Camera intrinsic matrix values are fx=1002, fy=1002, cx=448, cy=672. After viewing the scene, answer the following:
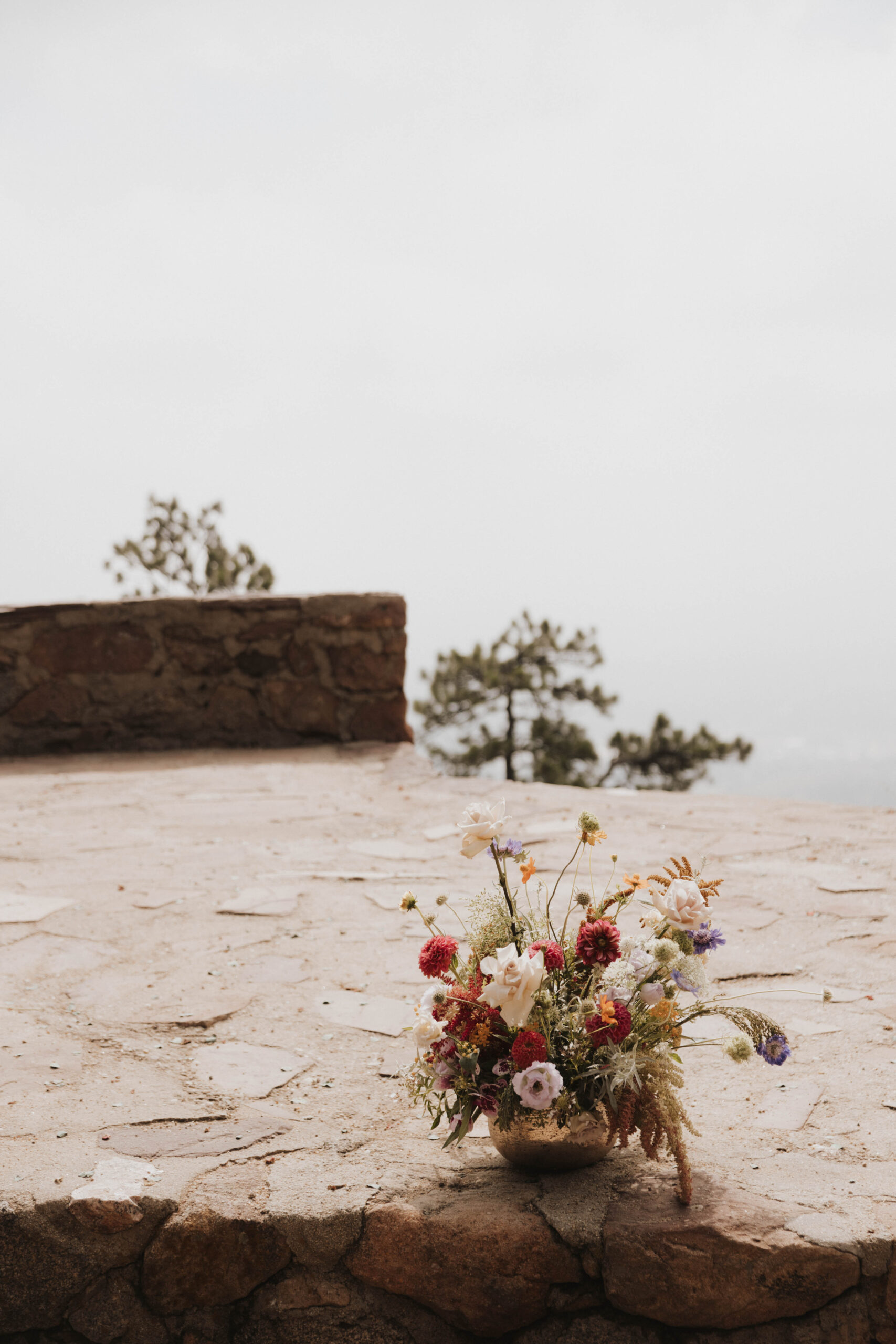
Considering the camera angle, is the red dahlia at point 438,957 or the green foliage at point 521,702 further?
the green foliage at point 521,702

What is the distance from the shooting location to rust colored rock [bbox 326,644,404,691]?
5.12 m

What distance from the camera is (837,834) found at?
3.40 meters

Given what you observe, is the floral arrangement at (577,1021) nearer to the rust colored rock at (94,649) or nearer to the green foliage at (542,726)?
the rust colored rock at (94,649)

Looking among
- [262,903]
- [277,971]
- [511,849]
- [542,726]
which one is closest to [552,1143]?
[511,849]

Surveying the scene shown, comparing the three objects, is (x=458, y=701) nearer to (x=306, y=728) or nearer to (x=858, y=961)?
(x=306, y=728)

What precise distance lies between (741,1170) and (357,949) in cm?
112

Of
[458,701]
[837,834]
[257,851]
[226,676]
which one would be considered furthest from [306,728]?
[458,701]

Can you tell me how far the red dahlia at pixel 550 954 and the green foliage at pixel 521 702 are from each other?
992 centimetres

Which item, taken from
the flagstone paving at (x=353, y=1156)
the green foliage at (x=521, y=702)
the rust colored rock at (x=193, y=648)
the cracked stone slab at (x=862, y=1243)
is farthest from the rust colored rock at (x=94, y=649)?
the green foliage at (x=521, y=702)

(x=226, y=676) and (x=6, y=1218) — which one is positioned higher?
(x=226, y=676)

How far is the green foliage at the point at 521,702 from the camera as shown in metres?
11.4

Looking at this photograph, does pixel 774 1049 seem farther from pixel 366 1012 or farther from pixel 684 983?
pixel 366 1012

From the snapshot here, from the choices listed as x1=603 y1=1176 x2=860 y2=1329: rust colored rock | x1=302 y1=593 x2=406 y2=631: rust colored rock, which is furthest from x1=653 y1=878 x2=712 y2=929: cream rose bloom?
x1=302 y1=593 x2=406 y2=631: rust colored rock

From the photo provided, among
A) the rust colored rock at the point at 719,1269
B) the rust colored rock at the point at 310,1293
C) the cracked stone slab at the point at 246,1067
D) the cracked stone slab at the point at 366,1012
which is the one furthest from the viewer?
the cracked stone slab at the point at 366,1012
